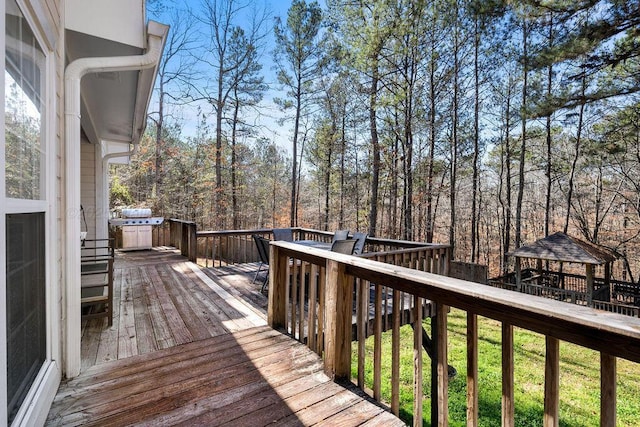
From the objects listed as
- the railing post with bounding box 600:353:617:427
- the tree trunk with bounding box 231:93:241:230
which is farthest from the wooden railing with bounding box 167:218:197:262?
the railing post with bounding box 600:353:617:427

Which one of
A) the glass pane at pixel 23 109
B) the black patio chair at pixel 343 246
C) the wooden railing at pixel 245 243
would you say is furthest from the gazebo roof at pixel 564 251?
the glass pane at pixel 23 109

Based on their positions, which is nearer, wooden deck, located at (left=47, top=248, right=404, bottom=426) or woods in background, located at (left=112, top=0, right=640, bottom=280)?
wooden deck, located at (left=47, top=248, right=404, bottom=426)

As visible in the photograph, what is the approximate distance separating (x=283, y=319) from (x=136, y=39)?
291cm

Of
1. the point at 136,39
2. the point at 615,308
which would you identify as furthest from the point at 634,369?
the point at 136,39

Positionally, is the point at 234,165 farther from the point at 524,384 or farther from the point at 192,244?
the point at 524,384

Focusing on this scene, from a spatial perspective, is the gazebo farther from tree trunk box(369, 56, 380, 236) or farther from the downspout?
the downspout

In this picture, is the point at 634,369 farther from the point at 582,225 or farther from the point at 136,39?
the point at 136,39

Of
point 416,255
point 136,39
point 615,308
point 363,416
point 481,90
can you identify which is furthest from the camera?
point 481,90

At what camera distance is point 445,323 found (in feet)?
5.50

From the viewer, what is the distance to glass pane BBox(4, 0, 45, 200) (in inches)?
54.2

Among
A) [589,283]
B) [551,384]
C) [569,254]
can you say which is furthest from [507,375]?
[589,283]

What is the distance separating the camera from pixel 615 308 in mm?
9266

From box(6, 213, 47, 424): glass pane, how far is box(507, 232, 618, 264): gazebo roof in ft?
39.6

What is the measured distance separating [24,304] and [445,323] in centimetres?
220
